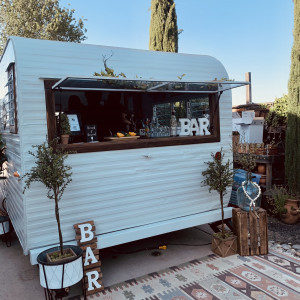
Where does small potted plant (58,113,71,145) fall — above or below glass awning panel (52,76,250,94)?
below

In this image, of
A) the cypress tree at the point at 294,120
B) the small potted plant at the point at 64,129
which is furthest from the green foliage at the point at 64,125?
the cypress tree at the point at 294,120

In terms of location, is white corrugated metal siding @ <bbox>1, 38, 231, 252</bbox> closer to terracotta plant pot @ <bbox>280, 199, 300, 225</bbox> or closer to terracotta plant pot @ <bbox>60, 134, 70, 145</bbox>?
terracotta plant pot @ <bbox>60, 134, 70, 145</bbox>

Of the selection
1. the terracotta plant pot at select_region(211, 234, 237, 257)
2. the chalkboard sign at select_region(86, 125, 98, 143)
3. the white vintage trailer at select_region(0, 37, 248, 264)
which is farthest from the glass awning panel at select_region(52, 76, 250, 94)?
the terracotta plant pot at select_region(211, 234, 237, 257)

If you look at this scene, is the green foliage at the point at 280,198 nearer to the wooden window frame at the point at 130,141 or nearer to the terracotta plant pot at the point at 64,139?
the wooden window frame at the point at 130,141

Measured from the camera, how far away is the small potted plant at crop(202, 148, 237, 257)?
4238mm

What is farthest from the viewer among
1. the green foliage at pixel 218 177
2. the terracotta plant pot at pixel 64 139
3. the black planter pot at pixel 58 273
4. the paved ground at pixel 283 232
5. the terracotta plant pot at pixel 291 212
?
the terracotta plant pot at pixel 291 212

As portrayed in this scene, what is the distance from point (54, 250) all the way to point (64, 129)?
56.7 inches

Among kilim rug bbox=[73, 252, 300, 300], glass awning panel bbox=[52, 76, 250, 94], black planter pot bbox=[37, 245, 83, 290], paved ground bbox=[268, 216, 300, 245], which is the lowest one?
kilim rug bbox=[73, 252, 300, 300]

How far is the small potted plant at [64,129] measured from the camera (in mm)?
3590

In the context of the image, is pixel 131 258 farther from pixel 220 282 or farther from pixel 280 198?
pixel 280 198

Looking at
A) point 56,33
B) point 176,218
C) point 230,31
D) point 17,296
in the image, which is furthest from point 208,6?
point 17,296

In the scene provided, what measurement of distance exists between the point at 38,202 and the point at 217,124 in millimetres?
2895

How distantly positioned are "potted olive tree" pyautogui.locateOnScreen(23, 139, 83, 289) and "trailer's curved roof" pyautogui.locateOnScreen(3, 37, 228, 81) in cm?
94

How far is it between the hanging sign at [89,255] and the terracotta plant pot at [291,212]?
387 cm
